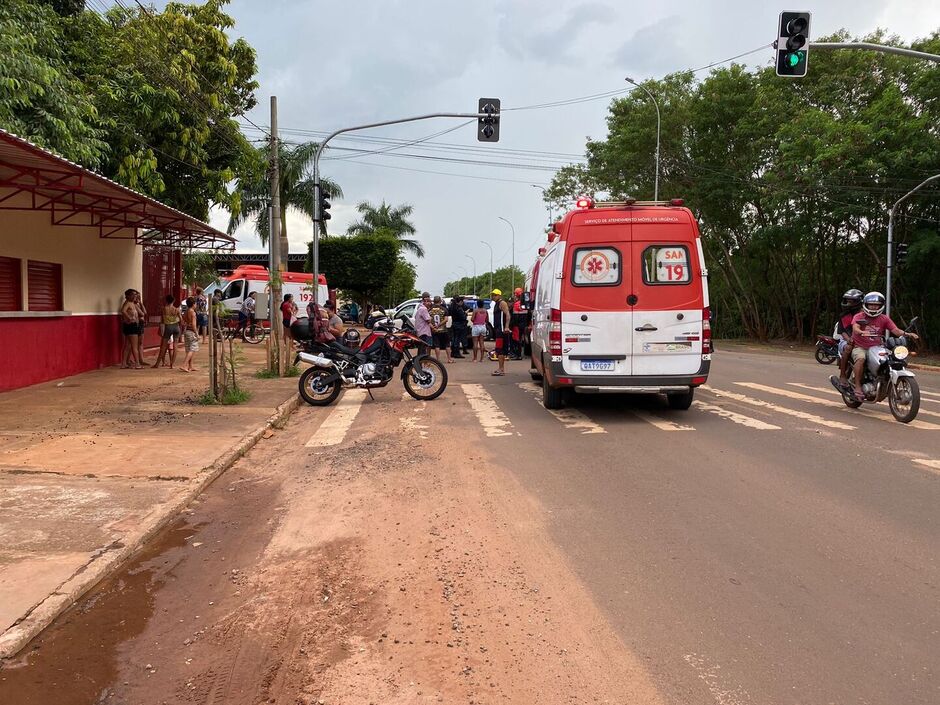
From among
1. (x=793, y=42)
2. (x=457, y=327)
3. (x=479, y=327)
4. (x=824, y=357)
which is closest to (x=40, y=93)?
(x=479, y=327)

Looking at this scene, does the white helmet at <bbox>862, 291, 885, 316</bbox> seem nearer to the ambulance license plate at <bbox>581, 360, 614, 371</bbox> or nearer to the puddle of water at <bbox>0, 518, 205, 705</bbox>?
the ambulance license plate at <bbox>581, 360, 614, 371</bbox>

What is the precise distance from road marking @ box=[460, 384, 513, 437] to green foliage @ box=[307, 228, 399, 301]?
3028cm

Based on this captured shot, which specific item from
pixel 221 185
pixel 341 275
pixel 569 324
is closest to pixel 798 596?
pixel 569 324

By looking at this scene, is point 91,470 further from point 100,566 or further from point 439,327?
point 439,327

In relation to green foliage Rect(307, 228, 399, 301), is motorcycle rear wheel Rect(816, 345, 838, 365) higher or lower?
lower

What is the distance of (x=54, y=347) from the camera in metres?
13.1

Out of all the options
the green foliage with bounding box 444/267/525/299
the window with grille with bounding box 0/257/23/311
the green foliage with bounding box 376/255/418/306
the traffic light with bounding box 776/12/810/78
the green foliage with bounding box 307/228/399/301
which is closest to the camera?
the window with grille with bounding box 0/257/23/311

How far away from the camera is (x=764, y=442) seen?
7949 millimetres

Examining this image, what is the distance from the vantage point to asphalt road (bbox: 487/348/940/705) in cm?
321

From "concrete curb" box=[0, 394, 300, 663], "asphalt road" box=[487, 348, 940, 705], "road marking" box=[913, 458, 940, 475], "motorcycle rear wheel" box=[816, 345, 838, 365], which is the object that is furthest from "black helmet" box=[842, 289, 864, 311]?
"motorcycle rear wheel" box=[816, 345, 838, 365]

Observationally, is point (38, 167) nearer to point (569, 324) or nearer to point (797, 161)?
point (569, 324)

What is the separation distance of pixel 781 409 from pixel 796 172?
1955 cm

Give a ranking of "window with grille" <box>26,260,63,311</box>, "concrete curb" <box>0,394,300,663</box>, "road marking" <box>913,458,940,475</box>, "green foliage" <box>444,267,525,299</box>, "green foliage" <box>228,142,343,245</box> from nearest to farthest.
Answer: "concrete curb" <box>0,394,300,663</box> < "road marking" <box>913,458,940,475</box> < "window with grille" <box>26,260,63,311</box> < "green foliage" <box>228,142,343,245</box> < "green foliage" <box>444,267,525,299</box>

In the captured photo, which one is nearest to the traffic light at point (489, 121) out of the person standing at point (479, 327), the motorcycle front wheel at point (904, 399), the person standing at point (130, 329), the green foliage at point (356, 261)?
the person standing at point (479, 327)
